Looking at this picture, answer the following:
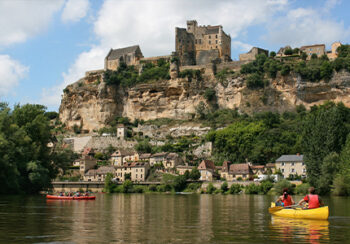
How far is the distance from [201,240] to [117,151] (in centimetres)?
6885

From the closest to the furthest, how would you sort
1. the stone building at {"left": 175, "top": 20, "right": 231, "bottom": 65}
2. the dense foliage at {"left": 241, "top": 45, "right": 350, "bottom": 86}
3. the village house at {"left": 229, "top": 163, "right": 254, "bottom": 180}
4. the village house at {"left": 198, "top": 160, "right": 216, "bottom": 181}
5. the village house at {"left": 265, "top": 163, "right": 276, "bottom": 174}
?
the village house at {"left": 229, "top": 163, "right": 254, "bottom": 180}
the village house at {"left": 198, "top": 160, "right": 216, "bottom": 181}
the village house at {"left": 265, "top": 163, "right": 276, "bottom": 174}
the dense foliage at {"left": 241, "top": 45, "right": 350, "bottom": 86}
the stone building at {"left": 175, "top": 20, "right": 231, "bottom": 65}

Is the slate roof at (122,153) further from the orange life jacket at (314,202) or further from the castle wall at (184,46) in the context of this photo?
the orange life jacket at (314,202)

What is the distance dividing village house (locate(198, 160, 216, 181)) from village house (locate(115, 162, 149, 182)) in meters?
9.31

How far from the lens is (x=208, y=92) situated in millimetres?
95688

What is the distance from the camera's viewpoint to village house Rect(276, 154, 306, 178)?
67625mm

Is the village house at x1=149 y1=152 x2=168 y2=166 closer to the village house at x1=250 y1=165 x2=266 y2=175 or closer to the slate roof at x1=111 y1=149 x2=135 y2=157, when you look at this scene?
the slate roof at x1=111 y1=149 x2=135 y2=157

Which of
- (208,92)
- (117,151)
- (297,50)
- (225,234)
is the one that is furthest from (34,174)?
(297,50)

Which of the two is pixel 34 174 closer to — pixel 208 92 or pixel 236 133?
pixel 236 133

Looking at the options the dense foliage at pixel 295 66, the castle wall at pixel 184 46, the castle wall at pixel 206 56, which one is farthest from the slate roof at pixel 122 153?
the castle wall at pixel 206 56

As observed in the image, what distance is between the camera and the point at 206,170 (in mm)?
69500

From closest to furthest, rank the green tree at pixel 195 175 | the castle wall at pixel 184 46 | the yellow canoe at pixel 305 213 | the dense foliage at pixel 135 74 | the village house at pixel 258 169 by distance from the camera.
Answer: the yellow canoe at pixel 305 213 → the green tree at pixel 195 175 → the village house at pixel 258 169 → the dense foliage at pixel 135 74 → the castle wall at pixel 184 46

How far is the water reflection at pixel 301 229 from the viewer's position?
57.5ft

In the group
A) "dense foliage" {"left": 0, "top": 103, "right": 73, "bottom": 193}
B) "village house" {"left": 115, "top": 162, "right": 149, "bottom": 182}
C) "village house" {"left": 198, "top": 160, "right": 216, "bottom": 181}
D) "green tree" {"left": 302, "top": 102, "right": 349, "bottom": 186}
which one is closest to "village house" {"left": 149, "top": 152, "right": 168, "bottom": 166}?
"village house" {"left": 115, "top": 162, "right": 149, "bottom": 182}

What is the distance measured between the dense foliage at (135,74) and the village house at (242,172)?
35196 millimetres
